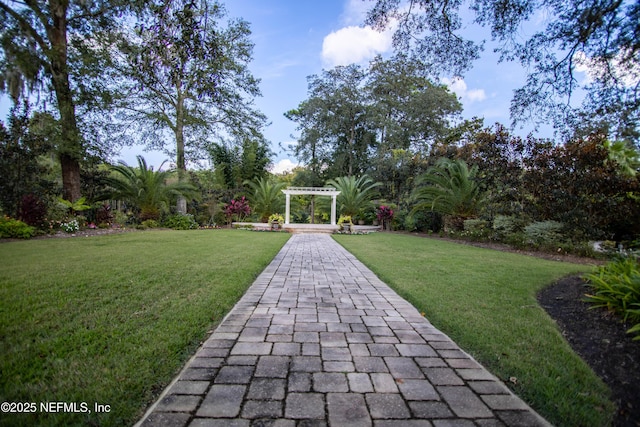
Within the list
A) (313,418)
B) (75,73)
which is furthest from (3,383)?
(75,73)

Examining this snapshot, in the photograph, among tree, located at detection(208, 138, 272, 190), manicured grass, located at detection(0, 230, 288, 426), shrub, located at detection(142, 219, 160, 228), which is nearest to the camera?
manicured grass, located at detection(0, 230, 288, 426)

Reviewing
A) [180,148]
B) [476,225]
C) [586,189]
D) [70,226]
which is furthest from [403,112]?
[70,226]

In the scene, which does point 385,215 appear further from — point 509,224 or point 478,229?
point 509,224

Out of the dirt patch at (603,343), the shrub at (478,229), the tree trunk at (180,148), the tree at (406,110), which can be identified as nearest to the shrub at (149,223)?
the tree trunk at (180,148)

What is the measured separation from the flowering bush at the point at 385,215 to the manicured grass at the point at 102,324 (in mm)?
10373

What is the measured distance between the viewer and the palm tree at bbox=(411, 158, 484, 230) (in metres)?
11.0

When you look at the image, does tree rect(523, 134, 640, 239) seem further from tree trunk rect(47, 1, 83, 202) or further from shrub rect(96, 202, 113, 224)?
shrub rect(96, 202, 113, 224)

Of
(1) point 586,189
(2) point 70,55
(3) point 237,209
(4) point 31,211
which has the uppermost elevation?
(2) point 70,55

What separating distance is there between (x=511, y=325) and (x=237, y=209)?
14.3 metres

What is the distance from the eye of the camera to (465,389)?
1.82 m

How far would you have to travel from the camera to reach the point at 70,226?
29.3ft

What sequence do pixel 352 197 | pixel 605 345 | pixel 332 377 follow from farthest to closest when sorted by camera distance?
pixel 352 197, pixel 605 345, pixel 332 377

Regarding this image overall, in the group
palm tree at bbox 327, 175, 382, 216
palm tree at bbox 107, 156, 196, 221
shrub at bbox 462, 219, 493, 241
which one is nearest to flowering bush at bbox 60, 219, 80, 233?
palm tree at bbox 107, 156, 196, 221

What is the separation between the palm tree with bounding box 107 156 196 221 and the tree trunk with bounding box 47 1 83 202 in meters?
1.88
